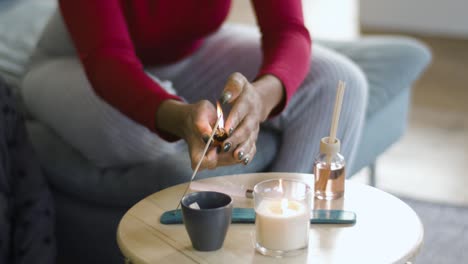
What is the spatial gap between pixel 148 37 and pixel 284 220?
78 centimetres

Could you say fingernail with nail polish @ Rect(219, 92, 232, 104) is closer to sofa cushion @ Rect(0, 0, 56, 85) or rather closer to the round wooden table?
the round wooden table

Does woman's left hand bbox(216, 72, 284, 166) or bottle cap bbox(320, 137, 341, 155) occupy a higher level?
woman's left hand bbox(216, 72, 284, 166)

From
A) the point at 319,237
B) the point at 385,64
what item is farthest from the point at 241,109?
the point at 385,64

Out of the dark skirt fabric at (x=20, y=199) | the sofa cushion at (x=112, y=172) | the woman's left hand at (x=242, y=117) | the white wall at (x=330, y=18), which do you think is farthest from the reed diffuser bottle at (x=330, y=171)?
the white wall at (x=330, y=18)

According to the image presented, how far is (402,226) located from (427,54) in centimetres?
101

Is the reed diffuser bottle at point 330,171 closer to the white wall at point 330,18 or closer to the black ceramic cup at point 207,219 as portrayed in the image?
the black ceramic cup at point 207,219

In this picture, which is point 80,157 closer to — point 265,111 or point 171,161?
point 171,161

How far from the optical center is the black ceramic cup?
0.97 meters

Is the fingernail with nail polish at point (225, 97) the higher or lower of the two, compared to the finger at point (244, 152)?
higher

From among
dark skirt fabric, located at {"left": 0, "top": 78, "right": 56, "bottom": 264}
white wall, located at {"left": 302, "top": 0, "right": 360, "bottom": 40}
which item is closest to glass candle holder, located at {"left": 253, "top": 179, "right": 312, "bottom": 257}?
dark skirt fabric, located at {"left": 0, "top": 78, "right": 56, "bottom": 264}

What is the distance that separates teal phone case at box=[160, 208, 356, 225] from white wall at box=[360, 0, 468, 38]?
2.78m

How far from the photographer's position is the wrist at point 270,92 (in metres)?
1.29

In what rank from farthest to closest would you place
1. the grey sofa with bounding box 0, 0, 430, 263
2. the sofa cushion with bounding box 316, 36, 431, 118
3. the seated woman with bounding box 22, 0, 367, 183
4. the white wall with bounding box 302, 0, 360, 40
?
the white wall with bounding box 302, 0, 360, 40, the sofa cushion with bounding box 316, 36, 431, 118, the grey sofa with bounding box 0, 0, 430, 263, the seated woman with bounding box 22, 0, 367, 183

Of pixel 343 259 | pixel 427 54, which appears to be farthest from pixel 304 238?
pixel 427 54
